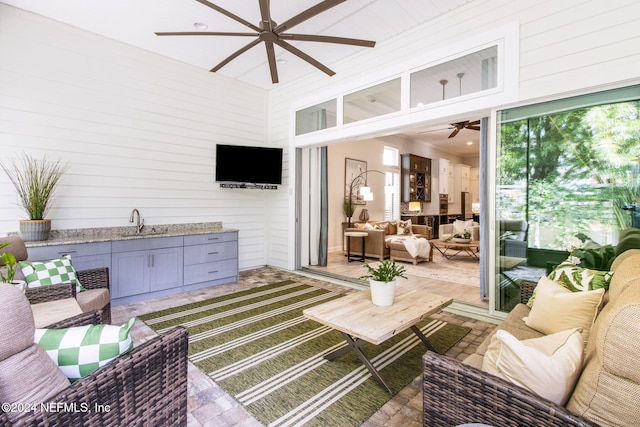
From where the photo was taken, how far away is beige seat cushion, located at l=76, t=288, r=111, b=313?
2.44 m

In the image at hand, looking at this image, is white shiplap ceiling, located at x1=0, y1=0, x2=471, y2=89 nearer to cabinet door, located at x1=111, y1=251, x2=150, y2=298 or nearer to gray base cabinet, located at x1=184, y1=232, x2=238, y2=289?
gray base cabinet, located at x1=184, y1=232, x2=238, y2=289

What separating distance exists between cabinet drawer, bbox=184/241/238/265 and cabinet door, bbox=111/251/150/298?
0.54m

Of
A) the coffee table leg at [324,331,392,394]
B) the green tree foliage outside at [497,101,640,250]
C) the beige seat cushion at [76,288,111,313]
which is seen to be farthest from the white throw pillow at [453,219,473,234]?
the beige seat cushion at [76,288,111,313]

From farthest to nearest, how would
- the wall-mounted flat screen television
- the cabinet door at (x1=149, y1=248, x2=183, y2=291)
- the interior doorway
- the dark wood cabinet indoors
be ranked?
1. the dark wood cabinet indoors
2. the wall-mounted flat screen television
3. the interior doorway
4. the cabinet door at (x1=149, y1=248, x2=183, y2=291)

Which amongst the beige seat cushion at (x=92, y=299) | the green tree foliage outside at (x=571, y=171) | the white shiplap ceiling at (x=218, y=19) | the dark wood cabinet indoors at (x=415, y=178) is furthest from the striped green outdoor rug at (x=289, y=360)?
the dark wood cabinet indoors at (x=415, y=178)

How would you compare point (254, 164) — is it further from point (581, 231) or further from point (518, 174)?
point (581, 231)

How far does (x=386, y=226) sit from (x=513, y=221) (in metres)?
4.17

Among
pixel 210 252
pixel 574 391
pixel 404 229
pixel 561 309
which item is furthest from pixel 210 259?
pixel 404 229

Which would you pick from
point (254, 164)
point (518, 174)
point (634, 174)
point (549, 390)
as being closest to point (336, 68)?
point (254, 164)

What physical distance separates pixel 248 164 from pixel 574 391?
4.91 meters

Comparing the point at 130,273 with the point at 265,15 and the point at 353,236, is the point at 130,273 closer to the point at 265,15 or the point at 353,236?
the point at 265,15

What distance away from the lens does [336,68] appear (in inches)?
187

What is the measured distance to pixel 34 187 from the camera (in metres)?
3.41

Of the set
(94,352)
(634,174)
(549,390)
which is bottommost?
(549,390)
